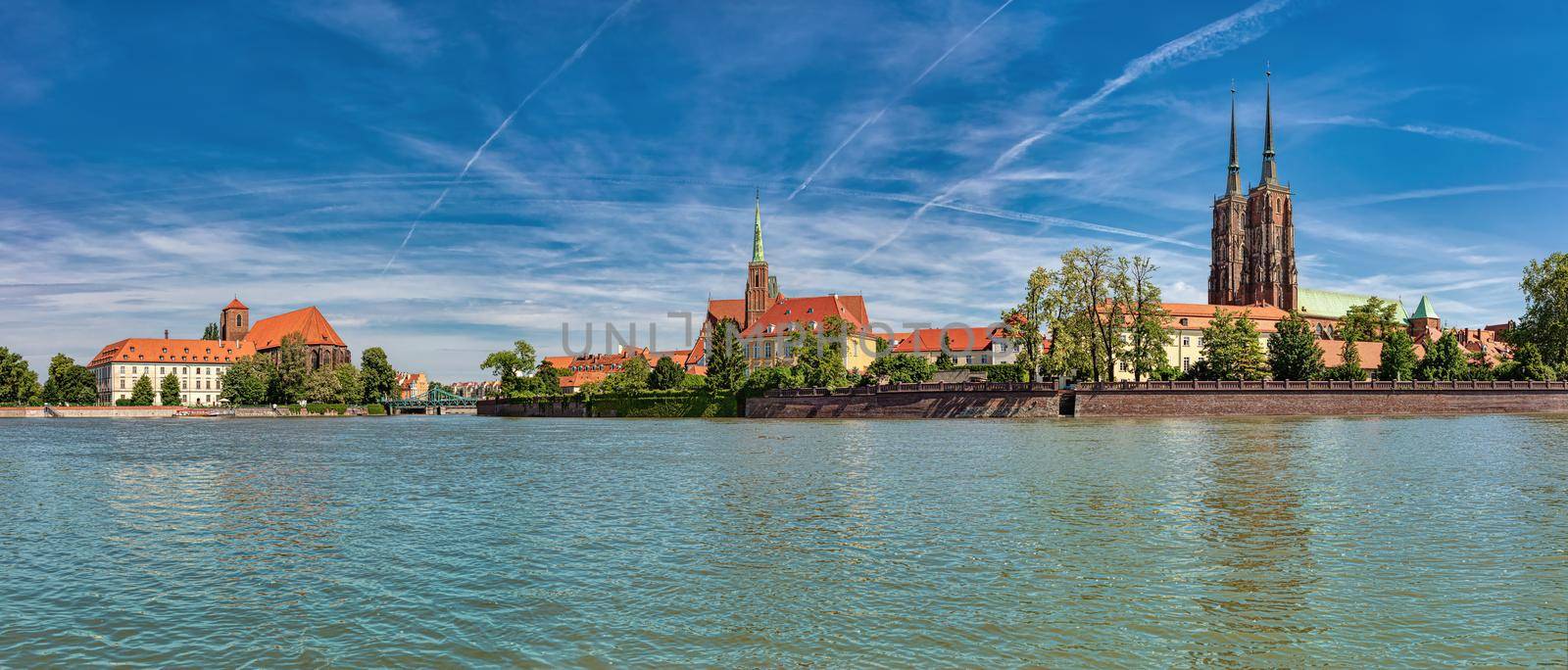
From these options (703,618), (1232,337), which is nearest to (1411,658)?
(703,618)

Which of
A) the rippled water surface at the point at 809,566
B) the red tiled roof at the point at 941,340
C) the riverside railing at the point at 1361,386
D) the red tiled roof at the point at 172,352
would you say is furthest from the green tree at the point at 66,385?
the riverside railing at the point at 1361,386

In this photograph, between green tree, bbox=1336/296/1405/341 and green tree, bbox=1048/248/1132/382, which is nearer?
green tree, bbox=1048/248/1132/382

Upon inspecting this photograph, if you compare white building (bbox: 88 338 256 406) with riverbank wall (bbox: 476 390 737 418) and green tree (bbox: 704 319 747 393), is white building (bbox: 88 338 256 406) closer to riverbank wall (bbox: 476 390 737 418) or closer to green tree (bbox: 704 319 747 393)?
riverbank wall (bbox: 476 390 737 418)

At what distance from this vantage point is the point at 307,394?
145875 mm

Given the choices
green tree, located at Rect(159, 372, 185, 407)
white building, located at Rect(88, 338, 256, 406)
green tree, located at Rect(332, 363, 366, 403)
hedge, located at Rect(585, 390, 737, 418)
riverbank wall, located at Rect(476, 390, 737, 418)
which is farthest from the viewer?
white building, located at Rect(88, 338, 256, 406)

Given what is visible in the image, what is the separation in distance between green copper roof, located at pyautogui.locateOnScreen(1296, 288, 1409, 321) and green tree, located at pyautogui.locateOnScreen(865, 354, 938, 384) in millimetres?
85757

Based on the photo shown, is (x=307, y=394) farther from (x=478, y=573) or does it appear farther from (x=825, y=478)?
(x=478, y=573)

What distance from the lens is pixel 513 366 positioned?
145750mm

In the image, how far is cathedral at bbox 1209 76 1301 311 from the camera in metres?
164

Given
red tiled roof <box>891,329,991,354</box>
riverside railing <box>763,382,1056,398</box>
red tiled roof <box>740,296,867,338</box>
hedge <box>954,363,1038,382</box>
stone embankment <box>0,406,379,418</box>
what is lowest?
stone embankment <box>0,406,379,418</box>

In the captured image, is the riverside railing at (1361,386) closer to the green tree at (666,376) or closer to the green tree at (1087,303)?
the green tree at (1087,303)

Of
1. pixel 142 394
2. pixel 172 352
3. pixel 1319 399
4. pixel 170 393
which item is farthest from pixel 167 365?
pixel 1319 399

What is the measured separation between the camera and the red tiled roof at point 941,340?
148 m

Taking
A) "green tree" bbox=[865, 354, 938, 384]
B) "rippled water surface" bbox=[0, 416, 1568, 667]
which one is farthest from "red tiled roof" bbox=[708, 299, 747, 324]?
"rippled water surface" bbox=[0, 416, 1568, 667]
